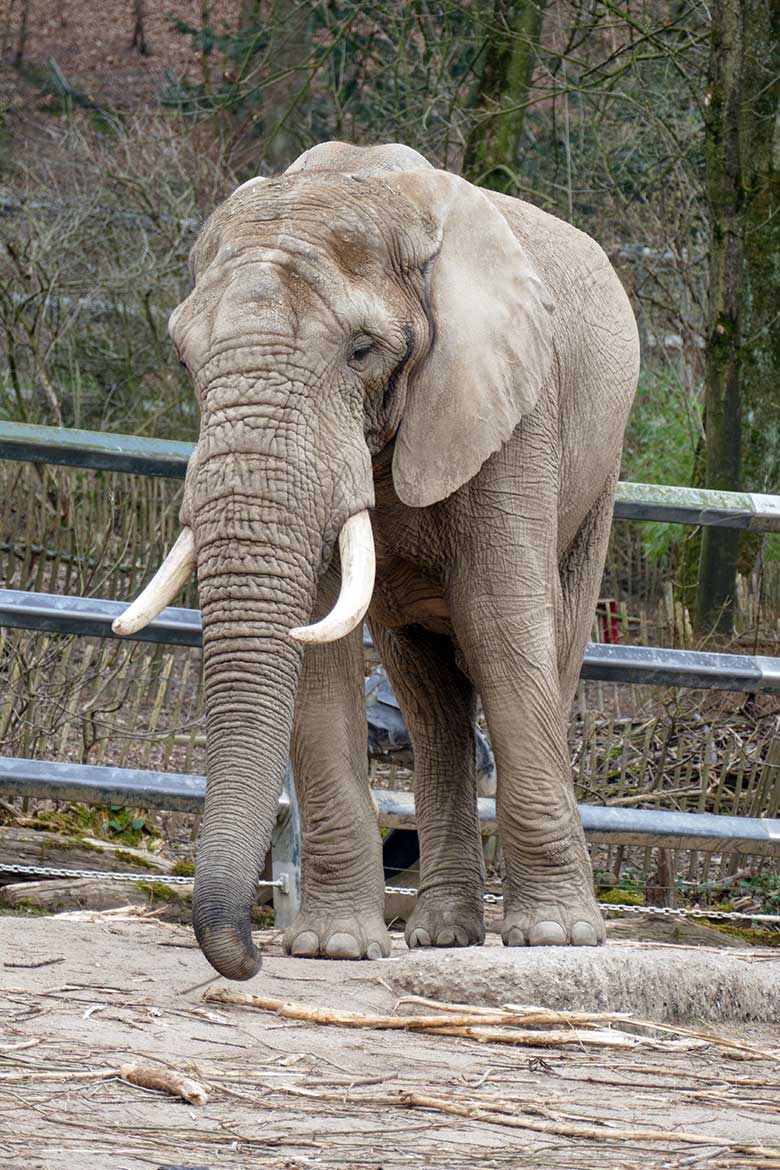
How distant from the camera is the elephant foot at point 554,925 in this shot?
5.42 m

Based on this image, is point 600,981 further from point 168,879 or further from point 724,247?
point 724,247

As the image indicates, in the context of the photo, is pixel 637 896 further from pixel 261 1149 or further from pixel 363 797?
pixel 261 1149

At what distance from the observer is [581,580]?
6.25m

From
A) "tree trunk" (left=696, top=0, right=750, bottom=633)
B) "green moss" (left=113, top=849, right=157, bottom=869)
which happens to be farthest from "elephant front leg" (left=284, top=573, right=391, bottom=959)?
"tree trunk" (left=696, top=0, right=750, bottom=633)

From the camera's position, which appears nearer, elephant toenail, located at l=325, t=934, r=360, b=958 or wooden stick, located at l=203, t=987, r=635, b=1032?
wooden stick, located at l=203, t=987, r=635, b=1032

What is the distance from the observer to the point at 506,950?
15.4ft

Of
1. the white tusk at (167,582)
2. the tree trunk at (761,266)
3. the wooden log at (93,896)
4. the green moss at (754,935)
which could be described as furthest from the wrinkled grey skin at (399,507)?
the tree trunk at (761,266)

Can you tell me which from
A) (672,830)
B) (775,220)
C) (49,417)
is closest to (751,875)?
(672,830)

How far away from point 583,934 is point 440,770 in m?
0.83

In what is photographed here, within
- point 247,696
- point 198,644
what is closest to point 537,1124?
point 247,696

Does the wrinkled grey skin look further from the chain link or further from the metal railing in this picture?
the chain link

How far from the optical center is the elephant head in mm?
4500

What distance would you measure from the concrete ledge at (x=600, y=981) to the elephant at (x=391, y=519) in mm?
606

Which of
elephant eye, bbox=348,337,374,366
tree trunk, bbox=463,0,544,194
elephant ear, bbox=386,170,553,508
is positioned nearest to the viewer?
elephant eye, bbox=348,337,374,366
